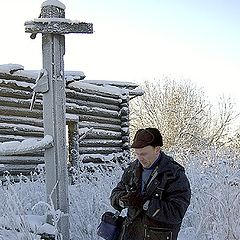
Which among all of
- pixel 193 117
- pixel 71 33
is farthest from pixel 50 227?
pixel 193 117

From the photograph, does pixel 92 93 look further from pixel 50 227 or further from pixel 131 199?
pixel 131 199

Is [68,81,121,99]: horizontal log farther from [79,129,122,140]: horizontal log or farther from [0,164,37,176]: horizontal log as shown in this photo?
[0,164,37,176]: horizontal log

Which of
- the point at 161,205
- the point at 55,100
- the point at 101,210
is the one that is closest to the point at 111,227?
the point at 161,205

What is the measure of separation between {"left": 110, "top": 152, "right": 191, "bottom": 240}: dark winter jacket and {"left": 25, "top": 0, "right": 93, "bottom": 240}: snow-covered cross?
1.04m

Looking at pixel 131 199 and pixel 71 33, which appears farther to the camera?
pixel 71 33

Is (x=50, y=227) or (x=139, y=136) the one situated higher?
(x=139, y=136)

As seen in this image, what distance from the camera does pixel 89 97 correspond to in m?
12.8

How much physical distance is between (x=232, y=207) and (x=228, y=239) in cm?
31

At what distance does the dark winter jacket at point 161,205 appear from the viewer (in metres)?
2.97

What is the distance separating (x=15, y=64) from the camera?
397 inches

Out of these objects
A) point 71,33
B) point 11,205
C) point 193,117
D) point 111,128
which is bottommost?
point 193,117

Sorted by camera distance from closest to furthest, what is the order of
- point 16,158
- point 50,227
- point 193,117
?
point 50,227, point 16,158, point 193,117

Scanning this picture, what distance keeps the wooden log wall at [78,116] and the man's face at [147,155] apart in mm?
5840

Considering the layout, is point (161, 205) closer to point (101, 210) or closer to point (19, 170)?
point (101, 210)
